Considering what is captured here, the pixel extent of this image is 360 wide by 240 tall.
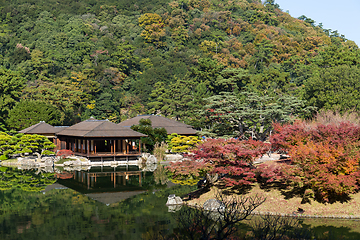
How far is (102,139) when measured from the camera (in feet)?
119

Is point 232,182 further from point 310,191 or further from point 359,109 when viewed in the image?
point 359,109

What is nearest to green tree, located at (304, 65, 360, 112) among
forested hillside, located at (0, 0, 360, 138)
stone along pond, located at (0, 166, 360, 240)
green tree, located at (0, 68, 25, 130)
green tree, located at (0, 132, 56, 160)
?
forested hillside, located at (0, 0, 360, 138)

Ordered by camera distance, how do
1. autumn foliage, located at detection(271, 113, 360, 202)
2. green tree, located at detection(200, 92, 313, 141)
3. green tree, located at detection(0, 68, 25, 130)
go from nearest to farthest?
autumn foliage, located at detection(271, 113, 360, 202) < green tree, located at detection(200, 92, 313, 141) < green tree, located at detection(0, 68, 25, 130)

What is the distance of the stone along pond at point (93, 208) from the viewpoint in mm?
14469

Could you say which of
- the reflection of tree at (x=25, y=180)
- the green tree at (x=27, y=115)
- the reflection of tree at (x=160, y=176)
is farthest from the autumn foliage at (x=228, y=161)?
the green tree at (x=27, y=115)

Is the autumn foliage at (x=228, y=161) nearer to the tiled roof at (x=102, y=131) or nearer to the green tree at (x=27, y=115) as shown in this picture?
the tiled roof at (x=102, y=131)

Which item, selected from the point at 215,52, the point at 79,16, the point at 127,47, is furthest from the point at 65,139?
the point at 79,16

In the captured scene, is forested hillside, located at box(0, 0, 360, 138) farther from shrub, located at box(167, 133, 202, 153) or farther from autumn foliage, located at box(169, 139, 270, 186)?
autumn foliage, located at box(169, 139, 270, 186)

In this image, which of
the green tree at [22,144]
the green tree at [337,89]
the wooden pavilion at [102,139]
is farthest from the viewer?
the green tree at [337,89]

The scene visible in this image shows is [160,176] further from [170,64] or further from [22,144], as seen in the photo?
[170,64]

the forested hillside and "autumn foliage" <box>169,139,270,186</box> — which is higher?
the forested hillside

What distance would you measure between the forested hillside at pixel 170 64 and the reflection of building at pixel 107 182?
8.91 metres

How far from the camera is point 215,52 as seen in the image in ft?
307

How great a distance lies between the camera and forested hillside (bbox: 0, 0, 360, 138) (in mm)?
41062
